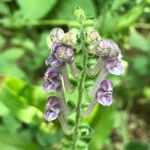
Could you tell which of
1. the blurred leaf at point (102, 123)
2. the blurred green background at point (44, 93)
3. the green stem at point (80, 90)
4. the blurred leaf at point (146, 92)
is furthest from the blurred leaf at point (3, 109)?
the blurred leaf at point (146, 92)

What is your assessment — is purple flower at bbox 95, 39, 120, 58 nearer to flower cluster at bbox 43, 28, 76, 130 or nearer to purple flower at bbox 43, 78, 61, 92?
flower cluster at bbox 43, 28, 76, 130

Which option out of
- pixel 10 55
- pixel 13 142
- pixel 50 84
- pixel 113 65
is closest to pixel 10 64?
pixel 10 55

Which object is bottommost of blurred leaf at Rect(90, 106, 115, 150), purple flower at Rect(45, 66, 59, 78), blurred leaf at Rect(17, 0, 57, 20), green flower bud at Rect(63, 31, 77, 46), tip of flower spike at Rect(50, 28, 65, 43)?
purple flower at Rect(45, 66, 59, 78)

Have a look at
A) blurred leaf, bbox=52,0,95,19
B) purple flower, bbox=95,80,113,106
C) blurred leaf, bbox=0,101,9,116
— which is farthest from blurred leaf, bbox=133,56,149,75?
purple flower, bbox=95,80,113,106

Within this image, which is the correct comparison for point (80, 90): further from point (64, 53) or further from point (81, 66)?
point (64, 53)

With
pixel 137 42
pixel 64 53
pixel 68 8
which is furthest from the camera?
pixel 137 42

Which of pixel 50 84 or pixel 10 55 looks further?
pixel 10 55

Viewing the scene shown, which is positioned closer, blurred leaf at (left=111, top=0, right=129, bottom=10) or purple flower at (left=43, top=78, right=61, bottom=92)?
purple flower at (left=43, top=78, right=61, bottom=92)

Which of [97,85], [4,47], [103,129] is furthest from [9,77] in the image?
[4,47]
